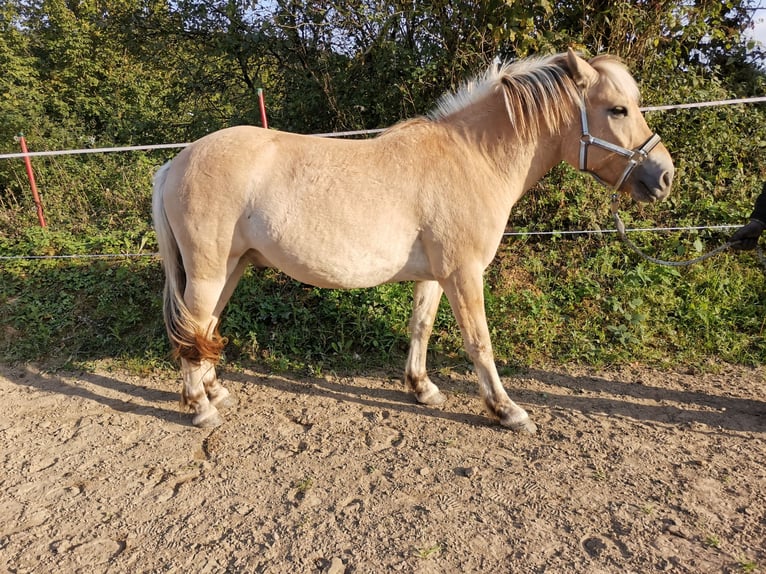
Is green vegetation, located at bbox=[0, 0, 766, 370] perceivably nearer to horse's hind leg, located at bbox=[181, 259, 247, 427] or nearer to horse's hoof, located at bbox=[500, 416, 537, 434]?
horse's hind leg, located at bbox=[181, 259, 247, 427]

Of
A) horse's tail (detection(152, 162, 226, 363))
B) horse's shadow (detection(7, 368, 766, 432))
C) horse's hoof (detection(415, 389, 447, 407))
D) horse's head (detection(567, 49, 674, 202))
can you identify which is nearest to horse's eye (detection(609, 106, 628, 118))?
horse's head (detection(567, 49, 674, 202))

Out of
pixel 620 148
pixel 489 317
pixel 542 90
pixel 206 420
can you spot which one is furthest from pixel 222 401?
pixel 620 148

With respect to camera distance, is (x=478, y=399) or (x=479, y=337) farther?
(x=478, y=399)

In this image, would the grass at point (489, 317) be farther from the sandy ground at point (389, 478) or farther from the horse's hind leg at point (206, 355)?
the horse's hind leg at point (206, 355)

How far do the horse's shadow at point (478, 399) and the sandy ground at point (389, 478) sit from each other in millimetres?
16

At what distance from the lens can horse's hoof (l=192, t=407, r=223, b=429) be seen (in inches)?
125

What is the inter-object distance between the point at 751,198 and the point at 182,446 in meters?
5.95

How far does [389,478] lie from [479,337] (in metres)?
1.02

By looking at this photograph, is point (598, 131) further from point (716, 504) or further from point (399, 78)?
point (399, 78)

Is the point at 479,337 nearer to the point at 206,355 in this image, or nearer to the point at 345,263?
the point at 345,263

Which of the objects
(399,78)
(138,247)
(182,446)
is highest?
(399,78)

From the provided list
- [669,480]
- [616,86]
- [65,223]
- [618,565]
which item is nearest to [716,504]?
[669,480]

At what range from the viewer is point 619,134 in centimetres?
274

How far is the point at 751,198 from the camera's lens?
504 cm
